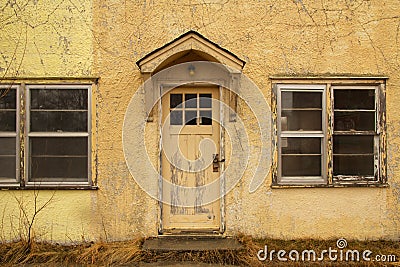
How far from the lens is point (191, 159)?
7.15m

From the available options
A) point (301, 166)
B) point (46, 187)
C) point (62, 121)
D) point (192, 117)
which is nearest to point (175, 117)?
point (192, 117)

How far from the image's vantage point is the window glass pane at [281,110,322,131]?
284 inches

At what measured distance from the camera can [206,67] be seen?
709cm

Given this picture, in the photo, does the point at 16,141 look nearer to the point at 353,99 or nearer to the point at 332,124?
the point at 332,124

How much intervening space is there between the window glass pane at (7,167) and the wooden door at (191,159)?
97.5 inches

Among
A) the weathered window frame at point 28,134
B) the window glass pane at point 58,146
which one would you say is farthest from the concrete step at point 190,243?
the window glass pane at point 58,146

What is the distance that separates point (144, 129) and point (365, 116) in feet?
12.2

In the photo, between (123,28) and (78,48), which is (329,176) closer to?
(123,28)

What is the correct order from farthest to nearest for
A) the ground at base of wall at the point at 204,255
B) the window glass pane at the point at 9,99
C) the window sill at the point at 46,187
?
the window glass pane at the point at 9,99
the window sill at the point at 46,187
the ground at base of wall at the point at 204,255

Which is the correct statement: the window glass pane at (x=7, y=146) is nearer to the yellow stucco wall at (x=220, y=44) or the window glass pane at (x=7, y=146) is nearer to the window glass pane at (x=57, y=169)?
the window glass pane at (x=57, y=169)

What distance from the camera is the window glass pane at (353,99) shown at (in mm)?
7203

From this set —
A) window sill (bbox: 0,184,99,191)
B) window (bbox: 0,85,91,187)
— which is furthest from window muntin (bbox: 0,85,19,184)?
window sill (bbox: 0,184,99,191)

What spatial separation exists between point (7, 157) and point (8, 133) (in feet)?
1.31

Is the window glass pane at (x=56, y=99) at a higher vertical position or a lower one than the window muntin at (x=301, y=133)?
higher
